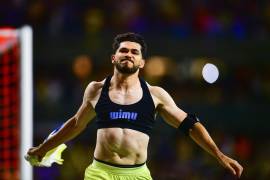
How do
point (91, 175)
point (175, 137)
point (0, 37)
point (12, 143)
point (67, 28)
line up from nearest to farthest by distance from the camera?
point (91, 175) < point (0, 37) < point (12, 143) < point (175, 137) < point (67, 28)

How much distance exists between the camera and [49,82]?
1714 cm

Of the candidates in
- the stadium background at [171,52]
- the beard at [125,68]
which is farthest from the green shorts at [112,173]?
the stadium background at [171,52]

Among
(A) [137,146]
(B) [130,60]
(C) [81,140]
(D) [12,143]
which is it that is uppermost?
(B) [130,60]

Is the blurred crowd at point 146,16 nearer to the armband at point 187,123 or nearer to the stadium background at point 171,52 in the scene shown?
the stadium background at point 171,52

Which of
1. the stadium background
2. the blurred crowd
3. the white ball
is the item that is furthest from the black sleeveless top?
the white ball

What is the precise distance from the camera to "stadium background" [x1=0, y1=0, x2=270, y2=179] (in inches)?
664

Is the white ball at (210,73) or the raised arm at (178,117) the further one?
the white ball at (210,73)

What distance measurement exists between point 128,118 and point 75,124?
23.1 inches

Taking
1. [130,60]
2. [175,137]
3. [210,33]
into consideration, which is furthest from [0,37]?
[210,33]

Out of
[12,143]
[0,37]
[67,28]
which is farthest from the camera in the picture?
[67,28]

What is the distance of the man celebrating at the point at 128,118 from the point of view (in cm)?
701

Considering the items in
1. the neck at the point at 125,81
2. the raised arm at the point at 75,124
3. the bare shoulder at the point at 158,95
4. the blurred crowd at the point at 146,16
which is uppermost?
the blurred crowd at the point at 146,16

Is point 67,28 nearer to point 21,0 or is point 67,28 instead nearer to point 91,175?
point 21,0

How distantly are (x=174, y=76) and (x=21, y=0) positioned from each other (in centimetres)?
368
